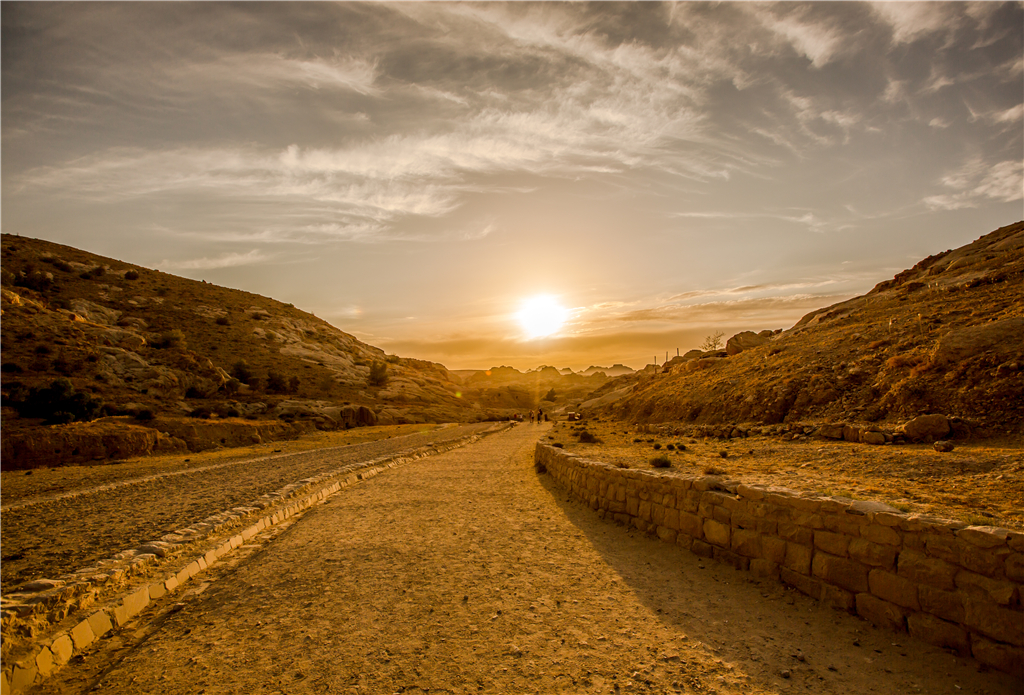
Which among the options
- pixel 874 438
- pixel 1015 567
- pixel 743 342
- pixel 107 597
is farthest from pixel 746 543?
pixel 743 342

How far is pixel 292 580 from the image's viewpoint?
23.4 ft

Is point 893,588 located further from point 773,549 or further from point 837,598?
point 773,549

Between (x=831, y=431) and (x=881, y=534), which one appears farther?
(x=831, y=431)

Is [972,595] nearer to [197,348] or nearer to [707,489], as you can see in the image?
[707,489]

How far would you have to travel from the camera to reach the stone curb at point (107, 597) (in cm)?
472

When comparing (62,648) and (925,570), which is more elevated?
(925,570)

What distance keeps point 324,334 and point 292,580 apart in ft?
265

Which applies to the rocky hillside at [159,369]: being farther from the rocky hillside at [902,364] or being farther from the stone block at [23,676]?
the rocky hillside at [902,364]

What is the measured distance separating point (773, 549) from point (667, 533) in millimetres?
2339

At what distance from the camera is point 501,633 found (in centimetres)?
545

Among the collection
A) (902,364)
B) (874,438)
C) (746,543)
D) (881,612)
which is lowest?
(881,612)

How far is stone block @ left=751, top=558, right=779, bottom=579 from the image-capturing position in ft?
21.4

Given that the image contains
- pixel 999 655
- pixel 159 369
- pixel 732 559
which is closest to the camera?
pixel 999 655

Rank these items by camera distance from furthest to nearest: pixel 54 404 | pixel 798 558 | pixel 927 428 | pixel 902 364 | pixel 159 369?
pixel 159 369 → pixel 54 404 → pixel 902 364 → pixel 927 428 → pixel 798 558
